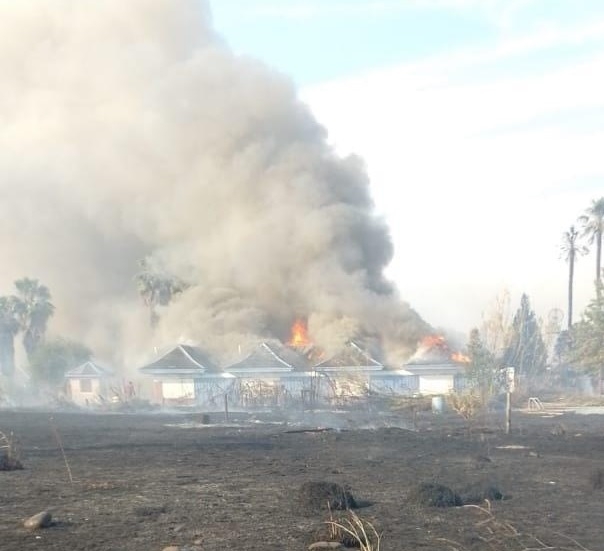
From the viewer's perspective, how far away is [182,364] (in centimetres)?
5525

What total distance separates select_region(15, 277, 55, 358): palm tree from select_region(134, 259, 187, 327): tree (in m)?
7.51

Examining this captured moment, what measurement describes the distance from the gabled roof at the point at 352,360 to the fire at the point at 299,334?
650 centimetres

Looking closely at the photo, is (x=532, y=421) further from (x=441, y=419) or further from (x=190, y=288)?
(x=190, y=288)

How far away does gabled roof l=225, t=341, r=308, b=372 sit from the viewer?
5323cm

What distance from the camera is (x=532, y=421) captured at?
107 ft

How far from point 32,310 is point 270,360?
21984mm

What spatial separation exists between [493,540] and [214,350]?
50405mm

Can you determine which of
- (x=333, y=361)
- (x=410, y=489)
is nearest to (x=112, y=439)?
(x=410, y=489)

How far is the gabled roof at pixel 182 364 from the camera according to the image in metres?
54.8

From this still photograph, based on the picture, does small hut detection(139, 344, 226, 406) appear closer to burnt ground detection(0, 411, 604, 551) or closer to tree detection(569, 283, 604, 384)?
tree detection(569, 283, 604, 384)

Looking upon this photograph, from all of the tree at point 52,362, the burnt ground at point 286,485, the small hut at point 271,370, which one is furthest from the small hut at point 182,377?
the burnt ground at point 286,485

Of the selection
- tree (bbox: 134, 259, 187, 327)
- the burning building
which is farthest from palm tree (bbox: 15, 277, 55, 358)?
the burning building

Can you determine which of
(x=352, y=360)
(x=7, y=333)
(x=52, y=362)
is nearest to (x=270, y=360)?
(x=352, y=360)

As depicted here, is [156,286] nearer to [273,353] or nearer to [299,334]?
[299,334]
